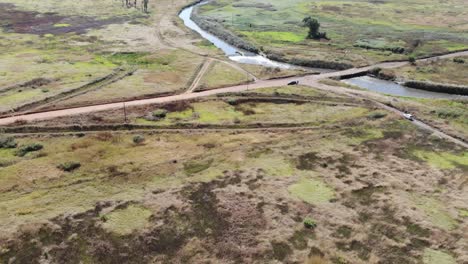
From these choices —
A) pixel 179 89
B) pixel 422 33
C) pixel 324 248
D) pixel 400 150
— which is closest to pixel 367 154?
pixel 400 150

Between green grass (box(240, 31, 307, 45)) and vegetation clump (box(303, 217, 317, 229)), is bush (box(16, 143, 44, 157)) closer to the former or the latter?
vegetation clump (box(303, 217, 317, 229))

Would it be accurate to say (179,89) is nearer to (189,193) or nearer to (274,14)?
(189,193)

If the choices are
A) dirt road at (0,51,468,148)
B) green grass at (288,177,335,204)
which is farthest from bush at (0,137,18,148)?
green grass at (288,177,335,204)

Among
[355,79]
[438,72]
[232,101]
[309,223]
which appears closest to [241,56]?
[355,79]

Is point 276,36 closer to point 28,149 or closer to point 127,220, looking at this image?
point 28,149

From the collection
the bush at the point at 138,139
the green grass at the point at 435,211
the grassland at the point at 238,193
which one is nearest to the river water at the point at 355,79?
the grassland at the point at 238,193

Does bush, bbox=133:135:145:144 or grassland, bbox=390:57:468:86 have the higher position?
grassland, bbox=390:57:468:86
